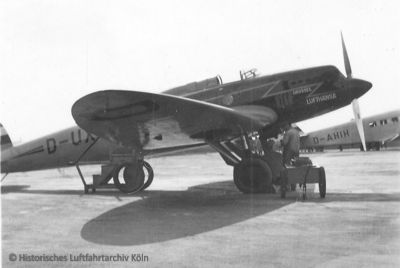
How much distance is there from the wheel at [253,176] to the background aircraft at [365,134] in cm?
2794

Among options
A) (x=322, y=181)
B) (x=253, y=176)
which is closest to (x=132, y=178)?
(x=253, y=176)

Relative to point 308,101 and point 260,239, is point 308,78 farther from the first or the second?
point 260,239

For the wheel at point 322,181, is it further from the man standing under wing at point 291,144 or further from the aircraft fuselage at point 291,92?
the aircraft fuselage at point 291,92

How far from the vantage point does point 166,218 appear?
629cm

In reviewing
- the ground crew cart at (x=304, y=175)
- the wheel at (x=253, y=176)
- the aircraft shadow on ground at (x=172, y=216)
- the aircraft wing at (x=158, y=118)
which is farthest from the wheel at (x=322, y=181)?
the aircraft wing at (x=158, y=118)

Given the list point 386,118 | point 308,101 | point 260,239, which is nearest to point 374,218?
point 260,239

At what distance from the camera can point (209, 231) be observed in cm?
520

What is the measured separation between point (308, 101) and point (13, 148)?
8.35 metres

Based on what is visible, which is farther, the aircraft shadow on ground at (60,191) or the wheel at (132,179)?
the aircraft shadow on ground at (60,191)

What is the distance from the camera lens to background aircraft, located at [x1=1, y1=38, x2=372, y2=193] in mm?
7176

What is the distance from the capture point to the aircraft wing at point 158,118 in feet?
21.8

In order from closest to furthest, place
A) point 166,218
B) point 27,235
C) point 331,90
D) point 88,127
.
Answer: point 27,235
point 166,218
point 88,127
point 331,90

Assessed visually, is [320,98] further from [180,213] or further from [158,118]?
[180,213]

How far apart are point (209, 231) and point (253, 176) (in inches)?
142
